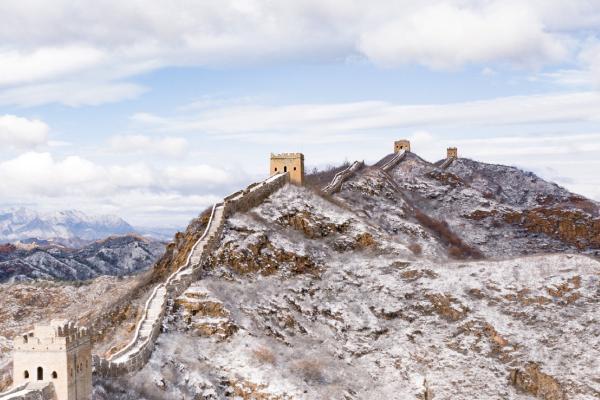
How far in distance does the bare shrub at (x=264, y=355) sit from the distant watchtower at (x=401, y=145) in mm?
80701

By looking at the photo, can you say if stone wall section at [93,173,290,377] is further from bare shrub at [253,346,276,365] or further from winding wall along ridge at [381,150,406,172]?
winding wall along ridge at [381,150,406,172]

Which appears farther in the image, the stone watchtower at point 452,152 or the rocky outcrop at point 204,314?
the stone watchtower at point 452,152

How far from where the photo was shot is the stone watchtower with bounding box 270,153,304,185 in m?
86.9

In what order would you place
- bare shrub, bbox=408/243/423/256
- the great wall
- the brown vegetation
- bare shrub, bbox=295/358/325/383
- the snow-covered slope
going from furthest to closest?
bare shrub, bbox=408/243/423/256
the brown vegetation
bare shrub, bbox=295/358/325/383
the snow-covered slope
the great wall

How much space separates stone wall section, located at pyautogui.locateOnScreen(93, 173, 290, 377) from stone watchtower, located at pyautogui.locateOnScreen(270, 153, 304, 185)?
99 cm

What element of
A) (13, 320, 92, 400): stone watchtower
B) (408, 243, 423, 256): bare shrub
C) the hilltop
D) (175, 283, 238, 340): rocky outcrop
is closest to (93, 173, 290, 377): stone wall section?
the hilltop

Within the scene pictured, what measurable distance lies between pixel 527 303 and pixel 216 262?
90.5ft

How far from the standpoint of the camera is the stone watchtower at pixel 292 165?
86938 mm

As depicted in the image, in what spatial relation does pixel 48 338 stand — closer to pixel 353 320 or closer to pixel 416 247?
pixel 353 320

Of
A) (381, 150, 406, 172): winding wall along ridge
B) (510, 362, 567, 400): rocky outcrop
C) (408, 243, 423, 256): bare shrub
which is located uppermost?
(381, 150, 406, 172): winding wall along ridge

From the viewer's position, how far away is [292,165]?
286 ft

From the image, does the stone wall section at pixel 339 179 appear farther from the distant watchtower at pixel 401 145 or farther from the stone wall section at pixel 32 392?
the stone wall section at pixel 32 392

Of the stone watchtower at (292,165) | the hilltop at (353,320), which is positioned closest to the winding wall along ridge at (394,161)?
the hilltop at (353,320)

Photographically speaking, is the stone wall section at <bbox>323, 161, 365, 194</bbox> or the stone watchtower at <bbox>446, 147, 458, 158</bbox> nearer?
the stone wall section at <bbox>323, 161, 365, 194</bbox>
